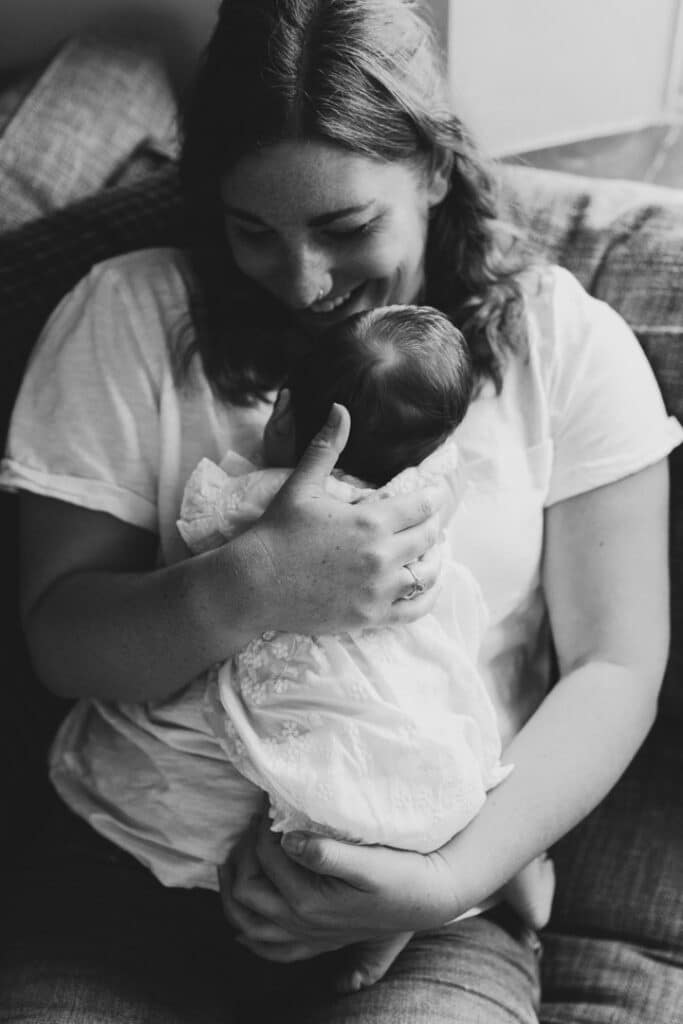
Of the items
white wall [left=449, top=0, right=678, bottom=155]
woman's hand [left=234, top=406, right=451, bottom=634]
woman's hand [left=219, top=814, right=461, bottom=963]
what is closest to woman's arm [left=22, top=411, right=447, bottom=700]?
woman's hand [left=234, top=406, right=451, bottom=634]

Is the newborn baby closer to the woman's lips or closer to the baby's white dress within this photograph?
the baby's white dress

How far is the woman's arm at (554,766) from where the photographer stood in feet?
3.66

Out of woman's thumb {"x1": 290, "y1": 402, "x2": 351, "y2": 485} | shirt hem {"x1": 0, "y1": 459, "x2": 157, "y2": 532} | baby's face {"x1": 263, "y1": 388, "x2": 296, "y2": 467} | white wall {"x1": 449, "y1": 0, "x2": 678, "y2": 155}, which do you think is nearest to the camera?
woman's thumb {"x1": 290, "y1": 402, "x2": 351, "y2": 485}

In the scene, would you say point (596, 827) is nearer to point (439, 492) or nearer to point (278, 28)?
point (439, 492)

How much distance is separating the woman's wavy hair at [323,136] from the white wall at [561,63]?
1.07 ft

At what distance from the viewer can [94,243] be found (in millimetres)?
1500

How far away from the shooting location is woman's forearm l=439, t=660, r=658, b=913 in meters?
1.18

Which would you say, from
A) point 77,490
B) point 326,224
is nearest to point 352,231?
point 326,224

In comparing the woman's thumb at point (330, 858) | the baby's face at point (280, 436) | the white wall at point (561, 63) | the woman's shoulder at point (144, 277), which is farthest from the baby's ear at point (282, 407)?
the white wall at point (561, 63)

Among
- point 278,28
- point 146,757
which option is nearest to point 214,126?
point 278,28

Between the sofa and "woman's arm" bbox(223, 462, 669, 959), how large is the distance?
0.21ft

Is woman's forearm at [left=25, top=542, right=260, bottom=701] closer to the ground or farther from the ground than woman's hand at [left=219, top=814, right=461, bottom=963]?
farther from the ground

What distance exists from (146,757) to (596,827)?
0.59m

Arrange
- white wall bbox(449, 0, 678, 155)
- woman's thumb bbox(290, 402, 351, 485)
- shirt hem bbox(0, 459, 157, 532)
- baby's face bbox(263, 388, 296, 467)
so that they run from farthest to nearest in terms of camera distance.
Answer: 1. white wall bbox(449, 0, 678, 155)
2. shirt hem bbox(0, 459, 157, 532)
3. baby's face bbox(263, 388, 296, 467)
4. woman's thumb bbox(290, 402, 351, 485)
